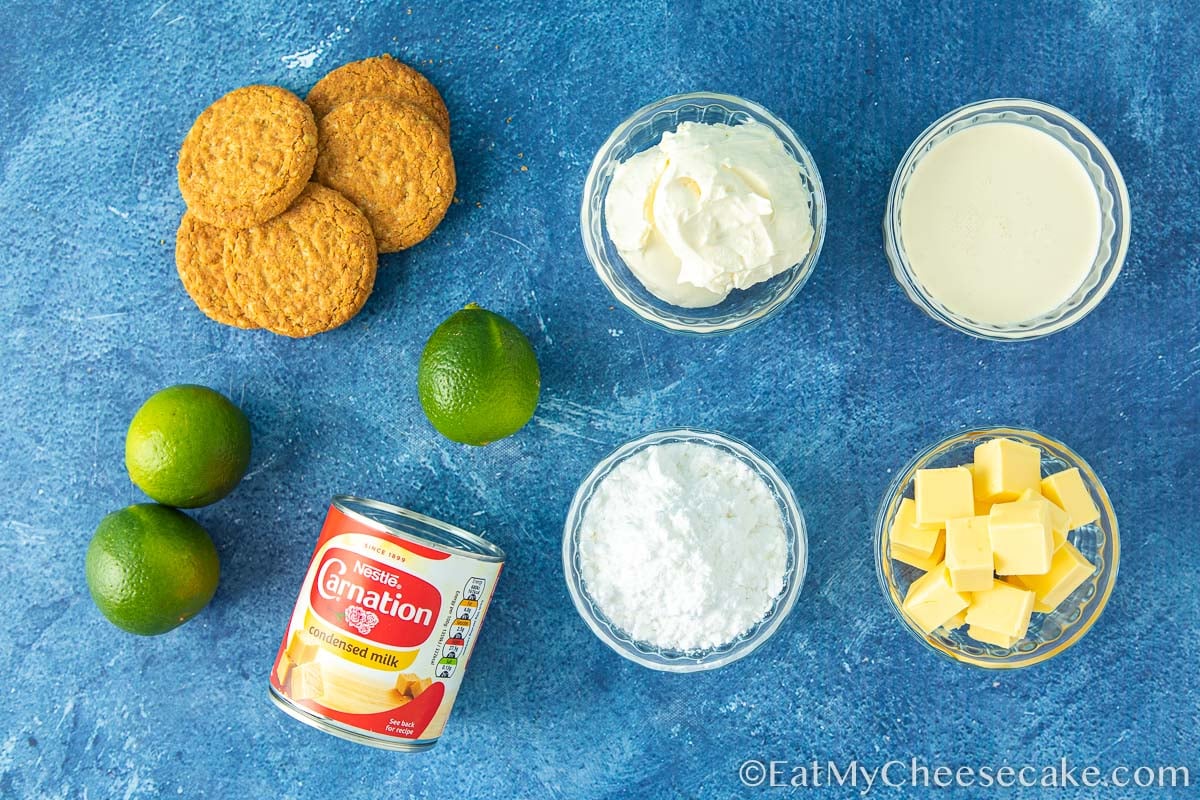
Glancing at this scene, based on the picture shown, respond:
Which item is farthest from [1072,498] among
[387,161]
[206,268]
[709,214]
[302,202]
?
[206,268]

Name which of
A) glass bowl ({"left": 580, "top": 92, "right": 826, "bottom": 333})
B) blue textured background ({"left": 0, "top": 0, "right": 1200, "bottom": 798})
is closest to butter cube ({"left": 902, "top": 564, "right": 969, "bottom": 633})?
blue textured background ({"left": 0, "top": 0, "right": 1200, "bottom": 798})

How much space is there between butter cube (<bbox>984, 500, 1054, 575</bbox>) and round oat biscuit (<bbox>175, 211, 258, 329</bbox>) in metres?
1.34

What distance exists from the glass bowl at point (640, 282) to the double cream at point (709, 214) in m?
0.06

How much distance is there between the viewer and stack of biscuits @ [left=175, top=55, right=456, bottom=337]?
1.53m

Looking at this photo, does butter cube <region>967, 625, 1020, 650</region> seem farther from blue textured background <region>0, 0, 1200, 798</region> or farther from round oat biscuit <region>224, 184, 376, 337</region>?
round oat biscuit <region>224, 184, 376, 337</region>

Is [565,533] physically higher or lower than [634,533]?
lower

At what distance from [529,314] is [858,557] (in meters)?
0.76

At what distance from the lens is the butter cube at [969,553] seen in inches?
56.7

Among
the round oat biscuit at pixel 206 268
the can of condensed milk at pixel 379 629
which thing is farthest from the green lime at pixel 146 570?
the round oat biscuit at pixel 206 268

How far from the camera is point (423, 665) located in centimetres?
144

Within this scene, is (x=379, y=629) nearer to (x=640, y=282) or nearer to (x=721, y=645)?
(x=721, y=645)

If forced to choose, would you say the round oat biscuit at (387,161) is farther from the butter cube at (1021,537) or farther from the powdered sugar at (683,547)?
the butter cube at (1021,537)

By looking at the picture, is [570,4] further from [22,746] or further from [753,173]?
[22,746]

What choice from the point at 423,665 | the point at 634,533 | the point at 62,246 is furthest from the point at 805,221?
the point at 62,246
